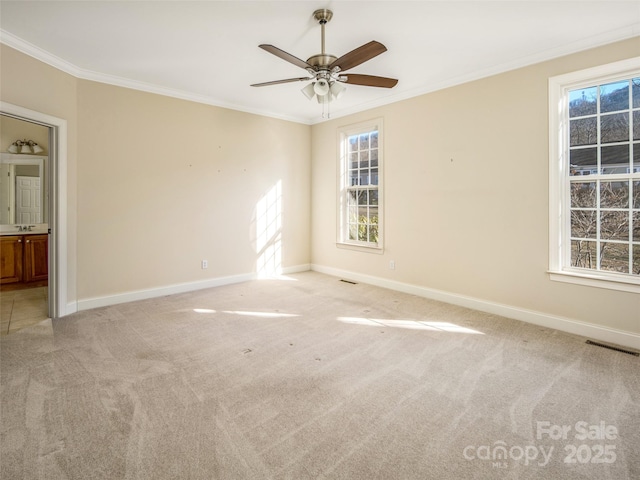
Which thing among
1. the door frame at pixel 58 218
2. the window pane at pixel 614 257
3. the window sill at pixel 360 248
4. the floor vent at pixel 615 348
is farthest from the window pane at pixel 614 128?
the door frame at pixel 58 218

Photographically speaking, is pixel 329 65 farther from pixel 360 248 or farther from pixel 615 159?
pixel 360 248

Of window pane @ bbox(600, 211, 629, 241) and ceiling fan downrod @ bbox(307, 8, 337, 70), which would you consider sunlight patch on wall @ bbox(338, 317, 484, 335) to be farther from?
ceiling fan downrod @ bbox(307, 8, 337, 70)

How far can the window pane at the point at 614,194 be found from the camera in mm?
3041

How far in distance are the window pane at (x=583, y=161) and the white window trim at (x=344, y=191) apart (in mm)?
2323

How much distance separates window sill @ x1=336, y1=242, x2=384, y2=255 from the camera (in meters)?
5.11

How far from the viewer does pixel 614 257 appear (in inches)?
123

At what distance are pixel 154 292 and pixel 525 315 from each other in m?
4.57

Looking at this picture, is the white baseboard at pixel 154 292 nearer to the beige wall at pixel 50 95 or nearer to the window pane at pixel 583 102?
the beige wall at pixel 50 95

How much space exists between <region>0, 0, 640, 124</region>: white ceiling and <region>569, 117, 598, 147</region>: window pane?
677mm

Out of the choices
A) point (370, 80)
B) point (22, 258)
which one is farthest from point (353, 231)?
point (22, 258)

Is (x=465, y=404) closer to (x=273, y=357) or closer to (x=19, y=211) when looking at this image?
(x=273, y=357)

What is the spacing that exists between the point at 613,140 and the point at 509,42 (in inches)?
52.7

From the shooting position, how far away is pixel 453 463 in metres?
1.62

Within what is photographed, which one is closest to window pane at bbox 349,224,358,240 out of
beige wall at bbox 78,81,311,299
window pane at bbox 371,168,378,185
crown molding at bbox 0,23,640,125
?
window pane at bbox 371,168,378,185
